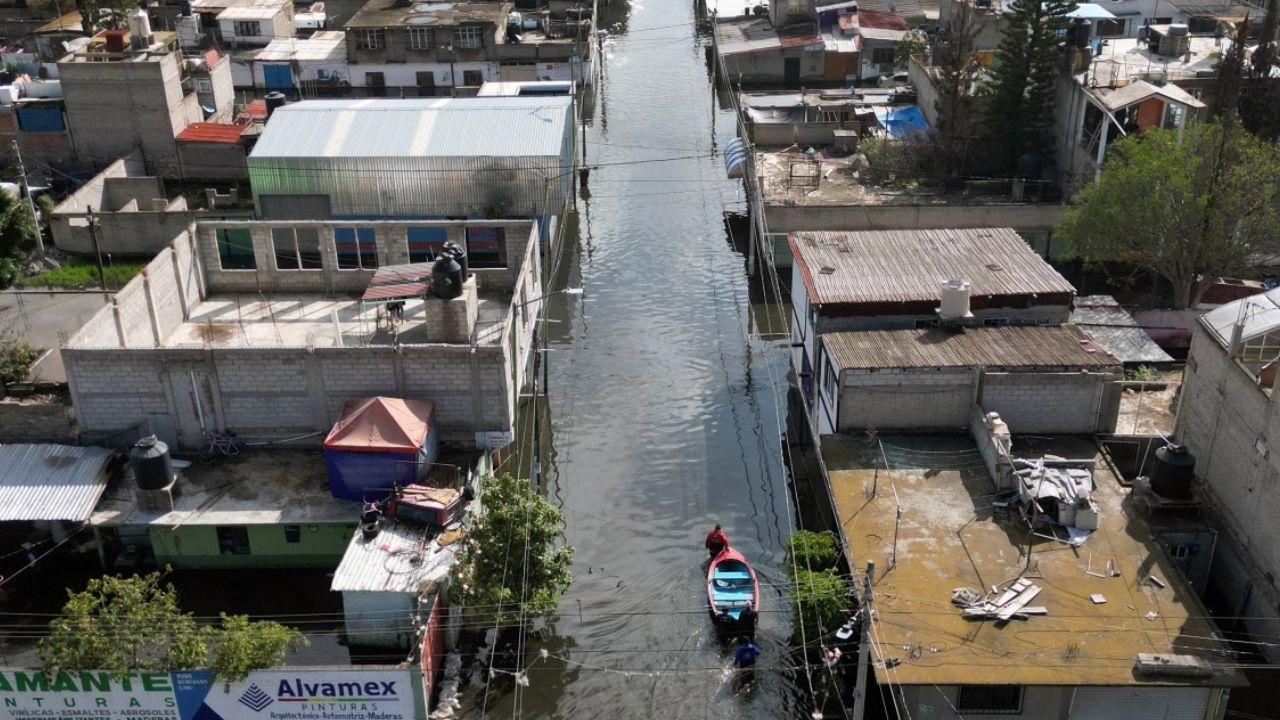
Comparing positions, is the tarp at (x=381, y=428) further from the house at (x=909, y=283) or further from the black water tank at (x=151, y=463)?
the house at (x=909, y=283)

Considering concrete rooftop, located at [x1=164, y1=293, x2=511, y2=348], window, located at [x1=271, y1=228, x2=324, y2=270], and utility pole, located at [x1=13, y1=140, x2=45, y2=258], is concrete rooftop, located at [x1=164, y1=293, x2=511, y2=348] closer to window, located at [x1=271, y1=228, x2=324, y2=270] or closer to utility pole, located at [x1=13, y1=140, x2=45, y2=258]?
window, located at [x1=271, y1=228, x2=324, y2=270]

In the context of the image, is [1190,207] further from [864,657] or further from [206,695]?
[206,695]

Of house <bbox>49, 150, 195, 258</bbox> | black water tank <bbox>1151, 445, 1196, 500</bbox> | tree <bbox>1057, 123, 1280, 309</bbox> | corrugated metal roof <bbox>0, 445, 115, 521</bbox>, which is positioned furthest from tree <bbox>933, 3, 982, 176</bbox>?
corrugated metal roof <bbox>0, 445, 115, 521</bbox>

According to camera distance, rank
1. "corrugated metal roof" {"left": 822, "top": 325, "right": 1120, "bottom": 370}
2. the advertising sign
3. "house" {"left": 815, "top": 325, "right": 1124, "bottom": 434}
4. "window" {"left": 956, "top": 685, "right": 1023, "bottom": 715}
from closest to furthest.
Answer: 1. "window" {"left": 956, "top": 685, "right": 1023, "bottom": 715}
2. the advertising sign
3. "house" {"left": 815, "top": 325, "right": 1124, "bottom": 434}
4. "corrugated metal roof" {"left": 822, "top": 325, "right": 1120, "bottom": 370}

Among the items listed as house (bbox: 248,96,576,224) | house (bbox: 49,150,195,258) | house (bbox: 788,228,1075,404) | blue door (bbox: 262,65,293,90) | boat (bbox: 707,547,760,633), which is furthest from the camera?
blue door (bbox: 262,65,293,90)

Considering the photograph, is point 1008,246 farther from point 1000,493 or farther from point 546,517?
point 546,517
